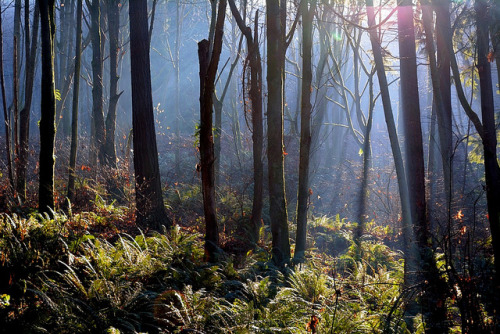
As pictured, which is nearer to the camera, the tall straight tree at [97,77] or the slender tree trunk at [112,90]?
the slender tree trunk at [112,90]

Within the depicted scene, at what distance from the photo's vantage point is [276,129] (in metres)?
6.80

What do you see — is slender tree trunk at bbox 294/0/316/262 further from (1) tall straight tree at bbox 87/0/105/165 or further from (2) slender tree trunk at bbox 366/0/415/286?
(1) tall straight tree at bbox 87/0/105/165

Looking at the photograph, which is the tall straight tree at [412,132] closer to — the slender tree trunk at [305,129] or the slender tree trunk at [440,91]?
the slender tree trunk at [305,129]

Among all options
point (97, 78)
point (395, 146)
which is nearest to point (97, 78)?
point (97, 78)

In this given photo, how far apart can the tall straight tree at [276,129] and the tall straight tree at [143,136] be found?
98.4 inches

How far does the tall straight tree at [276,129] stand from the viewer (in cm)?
670

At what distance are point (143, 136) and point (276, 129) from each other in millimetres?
2961

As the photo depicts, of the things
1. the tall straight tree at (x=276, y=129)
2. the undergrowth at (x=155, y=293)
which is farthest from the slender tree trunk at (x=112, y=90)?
the undergrowth at (x=155, y=293)

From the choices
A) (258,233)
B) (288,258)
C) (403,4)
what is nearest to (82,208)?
(258,233)

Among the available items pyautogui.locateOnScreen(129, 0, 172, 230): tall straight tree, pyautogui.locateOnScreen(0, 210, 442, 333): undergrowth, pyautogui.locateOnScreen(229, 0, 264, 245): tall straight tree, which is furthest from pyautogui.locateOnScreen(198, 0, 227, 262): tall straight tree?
pyautogui.locateOnScreen(129, 0, 172, 230): tall straight tree

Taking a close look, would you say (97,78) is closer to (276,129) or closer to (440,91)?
(276,129)

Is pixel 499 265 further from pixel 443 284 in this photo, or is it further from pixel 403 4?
pixel 403 4

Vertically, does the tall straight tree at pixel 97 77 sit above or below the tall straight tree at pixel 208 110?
above

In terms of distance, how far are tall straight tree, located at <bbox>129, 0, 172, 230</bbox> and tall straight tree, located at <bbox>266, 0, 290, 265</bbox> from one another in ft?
8.20
